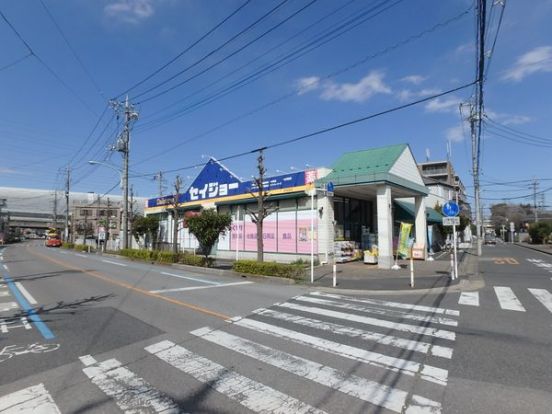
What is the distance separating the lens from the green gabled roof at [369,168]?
20766 mm

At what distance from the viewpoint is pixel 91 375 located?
5.14m

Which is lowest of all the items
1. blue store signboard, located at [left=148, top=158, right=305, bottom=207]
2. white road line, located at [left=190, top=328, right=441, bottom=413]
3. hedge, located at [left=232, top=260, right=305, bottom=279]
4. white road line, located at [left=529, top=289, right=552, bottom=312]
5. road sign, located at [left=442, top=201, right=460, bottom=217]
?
white road line, located at [left=529, top=289, right=552, bottom=312]

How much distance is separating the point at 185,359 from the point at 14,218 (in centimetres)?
13695

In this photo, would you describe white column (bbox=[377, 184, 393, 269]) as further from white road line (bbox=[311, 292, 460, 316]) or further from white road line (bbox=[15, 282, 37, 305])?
white road line (bbox=[15, 282, 37, 305])

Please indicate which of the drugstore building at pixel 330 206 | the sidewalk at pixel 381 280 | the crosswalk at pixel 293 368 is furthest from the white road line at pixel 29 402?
the drugstore building at pixel 330 206

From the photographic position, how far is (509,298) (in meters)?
11.2

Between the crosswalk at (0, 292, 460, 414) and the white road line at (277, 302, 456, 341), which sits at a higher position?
the crosswalk at (0, 292, 460, 414)

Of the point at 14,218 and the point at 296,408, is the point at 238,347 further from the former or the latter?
the point at 14,218

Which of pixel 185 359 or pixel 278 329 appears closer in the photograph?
pixel 185 359

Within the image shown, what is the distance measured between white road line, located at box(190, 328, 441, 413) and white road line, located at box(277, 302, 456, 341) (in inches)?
111

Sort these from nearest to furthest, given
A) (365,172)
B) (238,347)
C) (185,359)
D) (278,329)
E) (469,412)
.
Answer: (469,412), (185,359), (238,347), (278,329), (365,172)

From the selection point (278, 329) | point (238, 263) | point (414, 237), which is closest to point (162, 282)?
point (238, 263)

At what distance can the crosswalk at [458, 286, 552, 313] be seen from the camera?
997 cm

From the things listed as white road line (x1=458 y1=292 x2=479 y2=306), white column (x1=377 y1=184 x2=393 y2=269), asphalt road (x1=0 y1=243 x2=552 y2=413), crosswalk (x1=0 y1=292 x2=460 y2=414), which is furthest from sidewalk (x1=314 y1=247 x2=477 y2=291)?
crosswalk (x1=0 y1=292 x2=460 y2=414)
